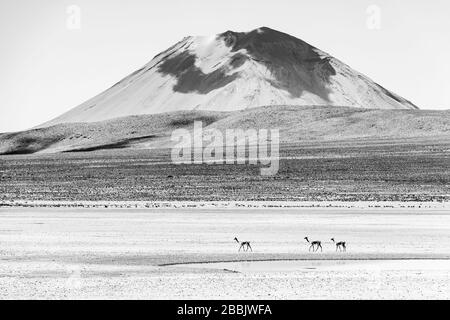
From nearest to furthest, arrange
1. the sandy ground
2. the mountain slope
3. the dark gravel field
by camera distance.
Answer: the sandy ground
the dark gravel field
the mountain slope

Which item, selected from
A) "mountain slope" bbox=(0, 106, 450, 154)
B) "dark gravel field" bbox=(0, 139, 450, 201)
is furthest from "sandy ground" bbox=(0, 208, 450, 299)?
"mountain slope" bbox=(0, 106, 450, 154)

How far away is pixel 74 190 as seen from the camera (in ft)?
181

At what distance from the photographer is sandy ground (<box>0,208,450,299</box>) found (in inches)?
730

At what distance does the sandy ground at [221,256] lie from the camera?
18547 mm

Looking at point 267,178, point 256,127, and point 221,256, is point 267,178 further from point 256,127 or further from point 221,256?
point 256,127

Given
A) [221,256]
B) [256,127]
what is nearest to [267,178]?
[221,256]

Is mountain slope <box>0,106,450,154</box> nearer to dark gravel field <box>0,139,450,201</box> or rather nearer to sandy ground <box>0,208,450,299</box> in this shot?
dark gravel field <box>0,139,450,201</box>

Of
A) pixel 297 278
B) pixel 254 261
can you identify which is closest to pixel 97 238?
pixel 254 261

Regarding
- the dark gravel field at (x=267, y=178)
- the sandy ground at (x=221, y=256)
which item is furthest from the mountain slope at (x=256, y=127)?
the sandy ground at (x=221, y=256)

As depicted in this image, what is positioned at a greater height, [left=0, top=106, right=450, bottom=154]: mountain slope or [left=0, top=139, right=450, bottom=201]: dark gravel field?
[left=0, top=106, right=450, bottom=154]: mountain slope

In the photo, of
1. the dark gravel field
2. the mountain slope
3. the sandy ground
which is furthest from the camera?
the mountain slope

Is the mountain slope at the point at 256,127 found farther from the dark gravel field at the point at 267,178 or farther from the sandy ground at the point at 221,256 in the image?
the sandy ground at the point at 221,256

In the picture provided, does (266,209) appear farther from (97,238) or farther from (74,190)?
(74,190)

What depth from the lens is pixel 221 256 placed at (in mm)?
23922
